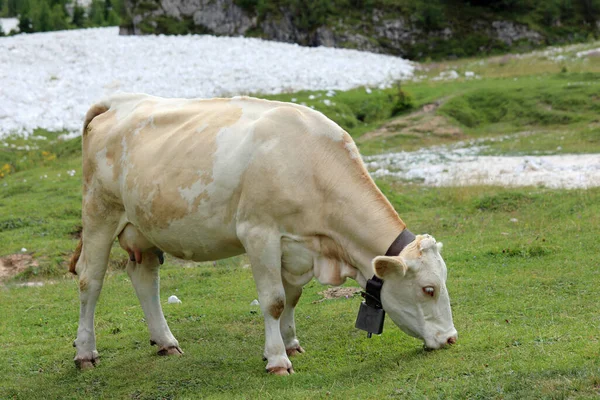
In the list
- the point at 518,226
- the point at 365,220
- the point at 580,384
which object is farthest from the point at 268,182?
the point at 518,226

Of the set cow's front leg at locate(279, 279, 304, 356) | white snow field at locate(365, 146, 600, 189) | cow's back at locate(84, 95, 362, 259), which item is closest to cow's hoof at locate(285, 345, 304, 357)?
cow's front leg at locate(279, 279, 304, 356)

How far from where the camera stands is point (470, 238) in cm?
1209

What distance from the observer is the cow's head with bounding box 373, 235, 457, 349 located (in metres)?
6.61

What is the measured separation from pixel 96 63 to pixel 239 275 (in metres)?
28.3

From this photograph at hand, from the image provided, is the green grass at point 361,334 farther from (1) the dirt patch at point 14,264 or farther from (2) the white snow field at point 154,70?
(2) the white snow field at point 154,70

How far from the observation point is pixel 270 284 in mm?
7145

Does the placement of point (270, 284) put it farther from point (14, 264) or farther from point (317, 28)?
point (317, 28)

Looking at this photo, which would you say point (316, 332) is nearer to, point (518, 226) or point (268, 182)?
point (268, 182)

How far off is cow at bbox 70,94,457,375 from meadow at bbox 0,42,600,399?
1.47 feet

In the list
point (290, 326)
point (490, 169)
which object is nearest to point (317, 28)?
point (490, 169)

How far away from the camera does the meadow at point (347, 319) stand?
6.18m

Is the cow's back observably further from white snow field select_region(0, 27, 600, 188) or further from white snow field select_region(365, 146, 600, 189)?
white snow field select_region(0, 27, 600, 188)

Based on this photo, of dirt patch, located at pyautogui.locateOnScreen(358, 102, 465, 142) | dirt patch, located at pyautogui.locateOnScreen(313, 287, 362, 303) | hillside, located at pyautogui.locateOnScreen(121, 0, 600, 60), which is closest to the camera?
dirt patch, located at pyautogui.locateOnScreen(313, 287, 362, 303)

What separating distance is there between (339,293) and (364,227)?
3335 mm
